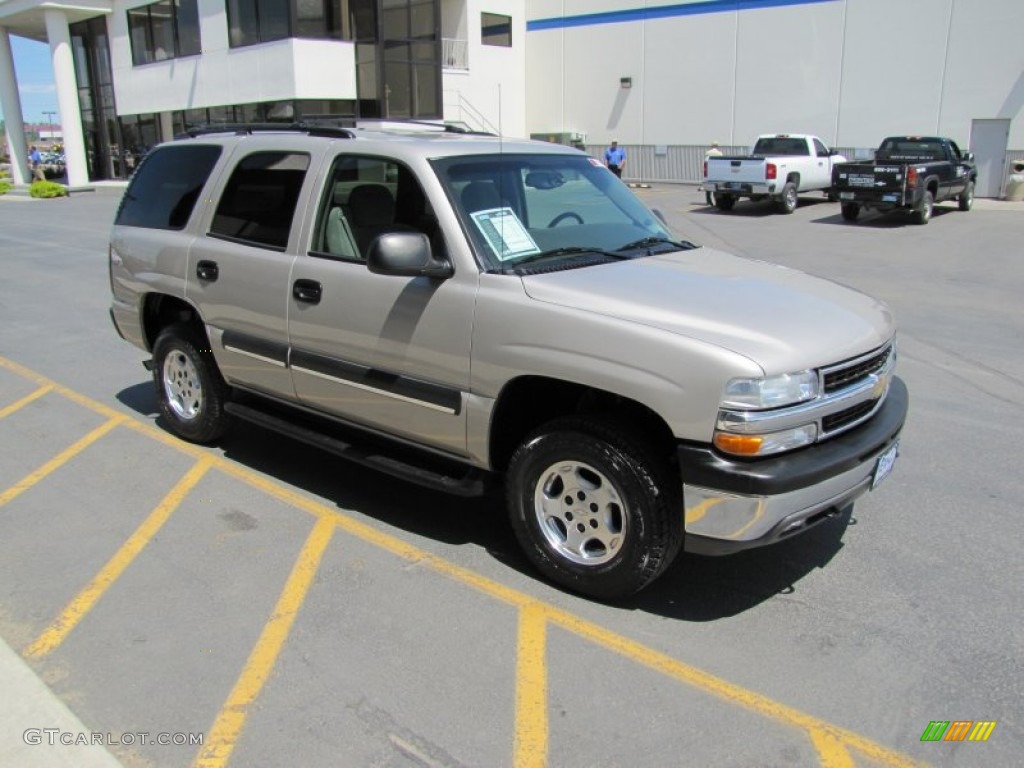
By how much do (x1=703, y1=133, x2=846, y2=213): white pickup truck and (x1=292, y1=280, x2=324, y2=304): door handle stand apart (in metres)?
20.3

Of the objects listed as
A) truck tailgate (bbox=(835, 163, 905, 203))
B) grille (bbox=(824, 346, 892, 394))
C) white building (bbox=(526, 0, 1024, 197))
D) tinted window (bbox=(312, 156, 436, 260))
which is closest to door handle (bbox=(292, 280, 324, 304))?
tinted window (bbox=(312, 156, 436, 260))

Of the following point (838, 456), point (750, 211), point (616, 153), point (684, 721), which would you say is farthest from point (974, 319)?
point (616, 153)

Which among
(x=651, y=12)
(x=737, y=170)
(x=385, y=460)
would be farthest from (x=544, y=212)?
(x=651, y=12)

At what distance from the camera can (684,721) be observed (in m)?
2.98

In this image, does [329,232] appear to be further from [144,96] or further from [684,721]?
[144,96]

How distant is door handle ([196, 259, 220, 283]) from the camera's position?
201 inches

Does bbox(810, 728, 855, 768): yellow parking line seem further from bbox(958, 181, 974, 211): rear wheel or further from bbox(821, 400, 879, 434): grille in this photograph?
bbox(958, 181, 974, 211): rear wheel

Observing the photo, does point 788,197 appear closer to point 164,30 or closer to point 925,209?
point 925,209

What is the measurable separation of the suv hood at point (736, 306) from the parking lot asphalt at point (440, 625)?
1.17 m

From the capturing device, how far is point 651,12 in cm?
3309

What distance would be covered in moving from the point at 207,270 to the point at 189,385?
0.96 m

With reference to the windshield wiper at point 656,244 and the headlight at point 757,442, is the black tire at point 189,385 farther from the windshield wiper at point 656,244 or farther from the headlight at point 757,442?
the headlight at point 757,442

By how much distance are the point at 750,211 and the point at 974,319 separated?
1510 centimetres

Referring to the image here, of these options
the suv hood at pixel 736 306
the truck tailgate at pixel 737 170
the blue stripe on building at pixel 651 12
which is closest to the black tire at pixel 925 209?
the truck tailgate at pixel 737 170
